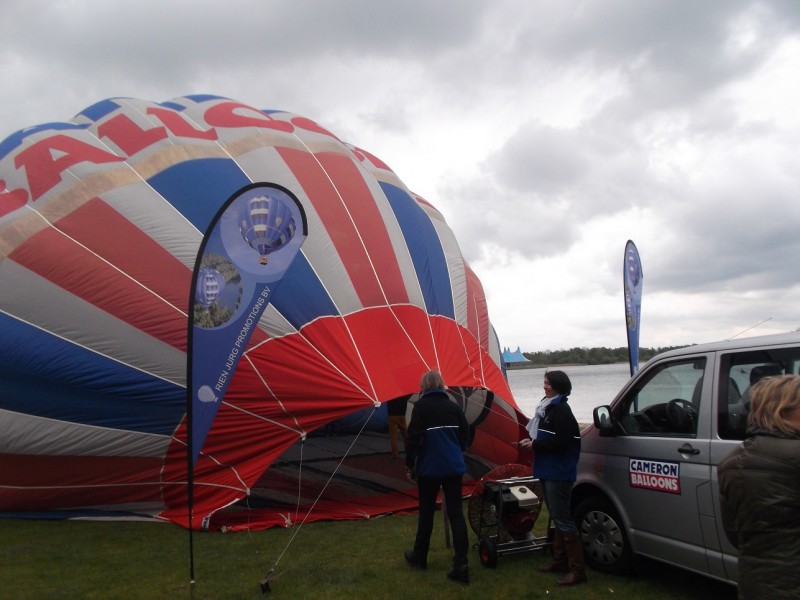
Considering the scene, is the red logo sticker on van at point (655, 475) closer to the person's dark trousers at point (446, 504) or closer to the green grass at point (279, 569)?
the green grass at point (279, 569)

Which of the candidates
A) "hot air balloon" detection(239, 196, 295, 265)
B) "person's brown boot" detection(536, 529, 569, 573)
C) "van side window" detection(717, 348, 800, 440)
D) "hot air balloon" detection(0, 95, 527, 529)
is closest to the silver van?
"van side window" detection(717, 348, 800, 440)

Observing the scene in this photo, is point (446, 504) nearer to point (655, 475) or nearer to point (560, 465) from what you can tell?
point (560, 465)

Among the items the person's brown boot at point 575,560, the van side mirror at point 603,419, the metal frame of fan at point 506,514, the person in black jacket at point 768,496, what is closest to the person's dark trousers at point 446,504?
the metal frame of fan at point 506,514

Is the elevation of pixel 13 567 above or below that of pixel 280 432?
below

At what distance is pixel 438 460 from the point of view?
5.09m

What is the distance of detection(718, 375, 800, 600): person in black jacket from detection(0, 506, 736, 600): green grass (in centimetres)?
231

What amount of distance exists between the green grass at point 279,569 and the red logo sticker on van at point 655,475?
73 cm

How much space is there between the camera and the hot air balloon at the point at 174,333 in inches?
271

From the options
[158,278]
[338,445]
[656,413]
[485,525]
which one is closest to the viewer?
[656,413]

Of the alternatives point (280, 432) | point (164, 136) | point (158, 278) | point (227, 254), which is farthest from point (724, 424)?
point (164, 136)

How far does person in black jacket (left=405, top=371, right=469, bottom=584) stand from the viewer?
199 inches

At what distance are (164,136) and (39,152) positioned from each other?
5.04 feet

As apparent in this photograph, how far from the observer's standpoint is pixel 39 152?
848 centimetres

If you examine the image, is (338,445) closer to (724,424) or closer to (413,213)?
(413,213)
